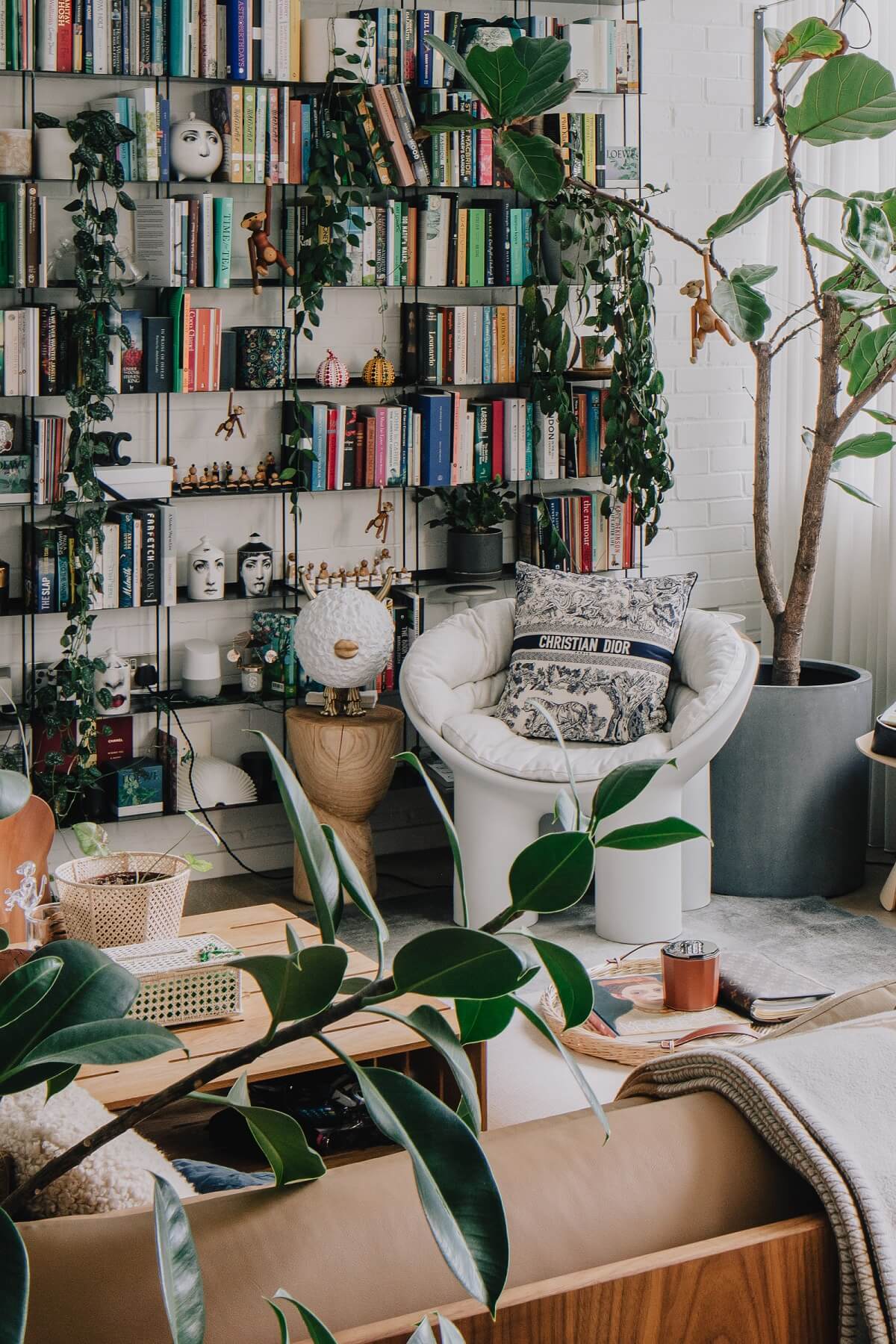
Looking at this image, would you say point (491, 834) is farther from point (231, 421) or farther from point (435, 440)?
point (231, 421)

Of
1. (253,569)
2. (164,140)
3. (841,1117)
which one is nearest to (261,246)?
(164,140)

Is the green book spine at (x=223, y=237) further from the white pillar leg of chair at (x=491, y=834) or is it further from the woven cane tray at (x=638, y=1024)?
the woven cane tray at (x=638, y=1024)

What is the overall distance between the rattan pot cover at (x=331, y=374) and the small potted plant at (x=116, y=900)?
6.95 ft

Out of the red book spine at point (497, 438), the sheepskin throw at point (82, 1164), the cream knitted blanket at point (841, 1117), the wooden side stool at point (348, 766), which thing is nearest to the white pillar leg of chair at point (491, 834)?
the wooden side stool at point (348, 766)

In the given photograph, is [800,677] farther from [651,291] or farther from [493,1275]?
[493,1275]

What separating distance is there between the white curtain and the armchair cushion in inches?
29.7

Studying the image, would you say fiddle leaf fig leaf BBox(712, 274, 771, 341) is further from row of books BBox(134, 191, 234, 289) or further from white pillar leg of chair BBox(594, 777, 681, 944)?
row of books BBox(134, 191, 234, 289)

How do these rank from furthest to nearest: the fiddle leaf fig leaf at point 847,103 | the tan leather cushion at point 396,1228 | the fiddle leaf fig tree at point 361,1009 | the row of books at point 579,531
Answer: the row of books at point 579,531, the fiddle leaf fig leaf at point 847,103, the tan leather cushion at point 396,1228, the fiddle leaf fig tree at point 361,1009

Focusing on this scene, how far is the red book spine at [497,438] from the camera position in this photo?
4602 mm

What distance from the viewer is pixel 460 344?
4496 mm

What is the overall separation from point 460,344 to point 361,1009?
3950mm

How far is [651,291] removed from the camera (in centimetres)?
451

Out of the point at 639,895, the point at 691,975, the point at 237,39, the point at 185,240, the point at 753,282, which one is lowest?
the point at 639,895

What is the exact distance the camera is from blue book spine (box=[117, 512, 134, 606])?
4117mm
